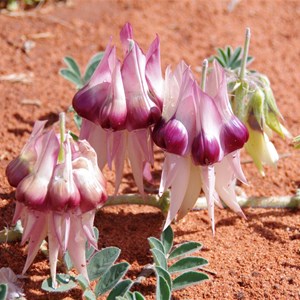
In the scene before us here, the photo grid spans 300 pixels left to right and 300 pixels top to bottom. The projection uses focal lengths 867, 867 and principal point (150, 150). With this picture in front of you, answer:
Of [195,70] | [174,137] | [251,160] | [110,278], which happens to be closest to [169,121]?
[174,137]

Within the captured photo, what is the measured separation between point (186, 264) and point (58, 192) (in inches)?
18.0

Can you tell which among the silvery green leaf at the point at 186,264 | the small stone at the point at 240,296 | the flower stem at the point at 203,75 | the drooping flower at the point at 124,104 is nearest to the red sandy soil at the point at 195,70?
the small stone at the point at 240,296

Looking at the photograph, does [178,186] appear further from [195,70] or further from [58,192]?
[195,70]

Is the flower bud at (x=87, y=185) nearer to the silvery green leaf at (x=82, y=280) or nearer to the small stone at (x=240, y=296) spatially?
the silvery green leaf at (x=82, y=280)

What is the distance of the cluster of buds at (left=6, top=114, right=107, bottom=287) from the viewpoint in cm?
191

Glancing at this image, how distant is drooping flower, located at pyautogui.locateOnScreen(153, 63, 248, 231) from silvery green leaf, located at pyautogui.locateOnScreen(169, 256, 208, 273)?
0.43 ft

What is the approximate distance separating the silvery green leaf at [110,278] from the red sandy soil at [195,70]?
0.19 meters

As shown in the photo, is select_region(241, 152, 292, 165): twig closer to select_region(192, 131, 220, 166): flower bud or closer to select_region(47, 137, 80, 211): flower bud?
select_region(192, 131, 220, 166): flower bud

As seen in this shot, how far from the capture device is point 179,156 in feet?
6.95

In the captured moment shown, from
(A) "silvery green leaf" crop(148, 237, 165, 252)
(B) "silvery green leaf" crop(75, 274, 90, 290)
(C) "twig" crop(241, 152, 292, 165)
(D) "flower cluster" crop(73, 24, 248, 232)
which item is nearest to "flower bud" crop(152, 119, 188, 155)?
(D) "flower cluster" crop(73, 24, 248, 232)

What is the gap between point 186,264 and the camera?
7.18 feet

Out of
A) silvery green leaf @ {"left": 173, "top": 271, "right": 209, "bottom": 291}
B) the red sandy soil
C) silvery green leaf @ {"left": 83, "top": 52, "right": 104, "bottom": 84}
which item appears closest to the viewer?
silvery green leaf @ {"left": 173, "top": 271, "right": 209, "bottom": 291}

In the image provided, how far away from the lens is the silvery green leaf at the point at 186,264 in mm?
2172

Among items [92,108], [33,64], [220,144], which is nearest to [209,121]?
[220,144]
